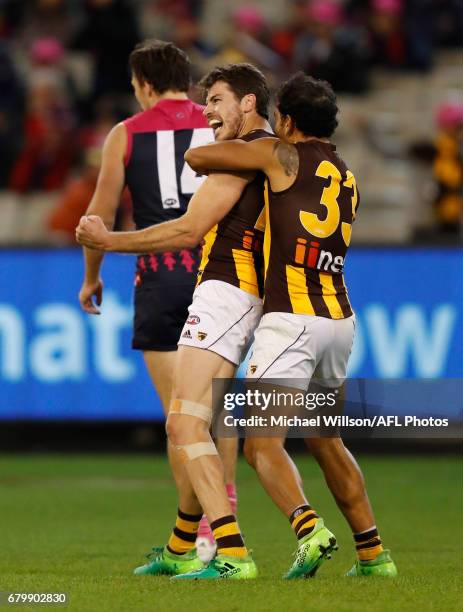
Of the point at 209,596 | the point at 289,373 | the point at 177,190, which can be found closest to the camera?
the point at 209,596

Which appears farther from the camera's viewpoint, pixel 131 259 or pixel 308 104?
pixel 131 259

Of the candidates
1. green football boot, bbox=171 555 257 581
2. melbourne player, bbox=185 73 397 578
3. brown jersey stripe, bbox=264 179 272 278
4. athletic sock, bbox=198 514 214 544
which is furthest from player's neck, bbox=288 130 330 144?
athletic sock, bbox=198 514 214 544

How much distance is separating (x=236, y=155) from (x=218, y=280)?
59cm

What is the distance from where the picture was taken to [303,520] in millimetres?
6051

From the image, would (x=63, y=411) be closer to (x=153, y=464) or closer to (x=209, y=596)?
(x=153, y=464)

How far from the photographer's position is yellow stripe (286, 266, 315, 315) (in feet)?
20.1

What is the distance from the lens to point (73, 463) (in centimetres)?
1257

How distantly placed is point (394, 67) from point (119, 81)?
3233 mm

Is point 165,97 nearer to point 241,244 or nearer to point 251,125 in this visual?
point 251,125

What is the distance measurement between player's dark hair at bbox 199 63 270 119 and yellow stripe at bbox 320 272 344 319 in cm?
83

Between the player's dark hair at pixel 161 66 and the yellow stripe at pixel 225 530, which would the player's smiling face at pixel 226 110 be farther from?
the yellow stripe at pixel 225 530

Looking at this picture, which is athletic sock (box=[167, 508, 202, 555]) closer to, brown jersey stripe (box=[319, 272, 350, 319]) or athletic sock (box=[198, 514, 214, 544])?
athletic sock (box=[198, 514, 214, 544])

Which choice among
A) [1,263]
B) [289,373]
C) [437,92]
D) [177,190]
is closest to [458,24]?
[437,92]

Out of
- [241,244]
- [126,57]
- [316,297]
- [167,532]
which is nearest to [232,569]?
[316,297]
